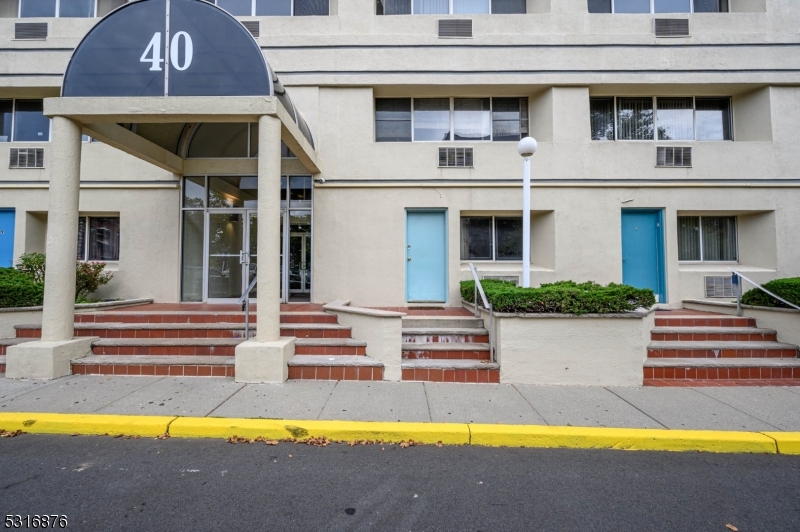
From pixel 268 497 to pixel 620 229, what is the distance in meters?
9.27

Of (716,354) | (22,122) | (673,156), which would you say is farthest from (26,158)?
(673,156)

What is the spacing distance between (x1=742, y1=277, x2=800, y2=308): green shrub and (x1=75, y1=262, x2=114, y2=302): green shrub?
14019 millimetres

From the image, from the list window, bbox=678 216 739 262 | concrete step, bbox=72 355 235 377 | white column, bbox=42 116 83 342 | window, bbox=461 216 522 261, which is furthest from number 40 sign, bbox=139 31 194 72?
window, bbox=678 216 739 262

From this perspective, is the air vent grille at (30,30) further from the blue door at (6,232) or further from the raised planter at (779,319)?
the raised planter at (779,319)

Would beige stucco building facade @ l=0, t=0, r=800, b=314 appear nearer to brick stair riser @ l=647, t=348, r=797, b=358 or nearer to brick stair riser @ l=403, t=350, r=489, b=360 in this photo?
brick stair riser @ l=647, t=348, r=797, b=358

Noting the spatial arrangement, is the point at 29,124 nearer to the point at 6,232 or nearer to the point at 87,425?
the point at 6,232

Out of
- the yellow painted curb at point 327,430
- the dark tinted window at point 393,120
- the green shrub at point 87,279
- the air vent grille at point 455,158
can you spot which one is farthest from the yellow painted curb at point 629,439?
the green shrub at point 87,279

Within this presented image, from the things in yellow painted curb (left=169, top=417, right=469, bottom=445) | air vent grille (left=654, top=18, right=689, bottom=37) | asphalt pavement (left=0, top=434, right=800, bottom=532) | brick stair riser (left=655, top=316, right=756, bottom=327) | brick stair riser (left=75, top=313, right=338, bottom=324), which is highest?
air vent grille (left=654, top=18, right=689, bottom=37)

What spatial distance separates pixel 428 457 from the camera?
3.74 metres

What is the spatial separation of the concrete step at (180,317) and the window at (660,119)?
8494 millimetres

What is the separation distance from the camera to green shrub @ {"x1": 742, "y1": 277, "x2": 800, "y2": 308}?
6.65 m

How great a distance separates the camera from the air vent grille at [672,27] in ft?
30.0

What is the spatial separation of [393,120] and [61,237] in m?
7.33

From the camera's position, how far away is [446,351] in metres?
6.16
